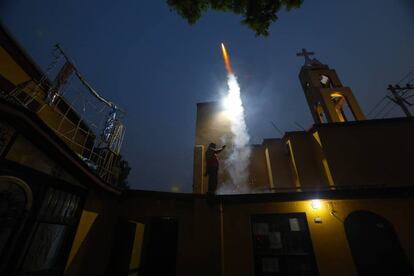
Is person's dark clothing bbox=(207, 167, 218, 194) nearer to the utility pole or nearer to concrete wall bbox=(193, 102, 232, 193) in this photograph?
concrete wall bbox=(193, 102, 232, 193)

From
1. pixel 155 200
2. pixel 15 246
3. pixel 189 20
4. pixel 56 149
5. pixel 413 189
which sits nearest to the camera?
pixel 15 246

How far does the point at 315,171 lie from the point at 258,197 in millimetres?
7522

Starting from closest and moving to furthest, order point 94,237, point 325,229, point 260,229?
point 94,237, point 325,229, point 260,229

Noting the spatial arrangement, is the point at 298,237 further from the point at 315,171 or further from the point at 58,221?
the point at 58,221

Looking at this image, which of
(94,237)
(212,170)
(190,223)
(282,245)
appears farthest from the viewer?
(212,170)

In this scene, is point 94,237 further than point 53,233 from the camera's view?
Yes

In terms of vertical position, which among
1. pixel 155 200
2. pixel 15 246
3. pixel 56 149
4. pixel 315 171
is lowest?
pixel 15 246

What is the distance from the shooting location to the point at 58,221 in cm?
512

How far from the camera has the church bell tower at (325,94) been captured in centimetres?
1398

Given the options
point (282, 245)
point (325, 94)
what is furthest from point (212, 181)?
point (325, 94)

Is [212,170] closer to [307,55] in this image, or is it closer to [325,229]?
[325,229]

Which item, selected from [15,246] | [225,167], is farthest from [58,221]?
[225,167]

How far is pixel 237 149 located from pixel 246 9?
1061 cm

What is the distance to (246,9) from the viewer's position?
568 centimetres
